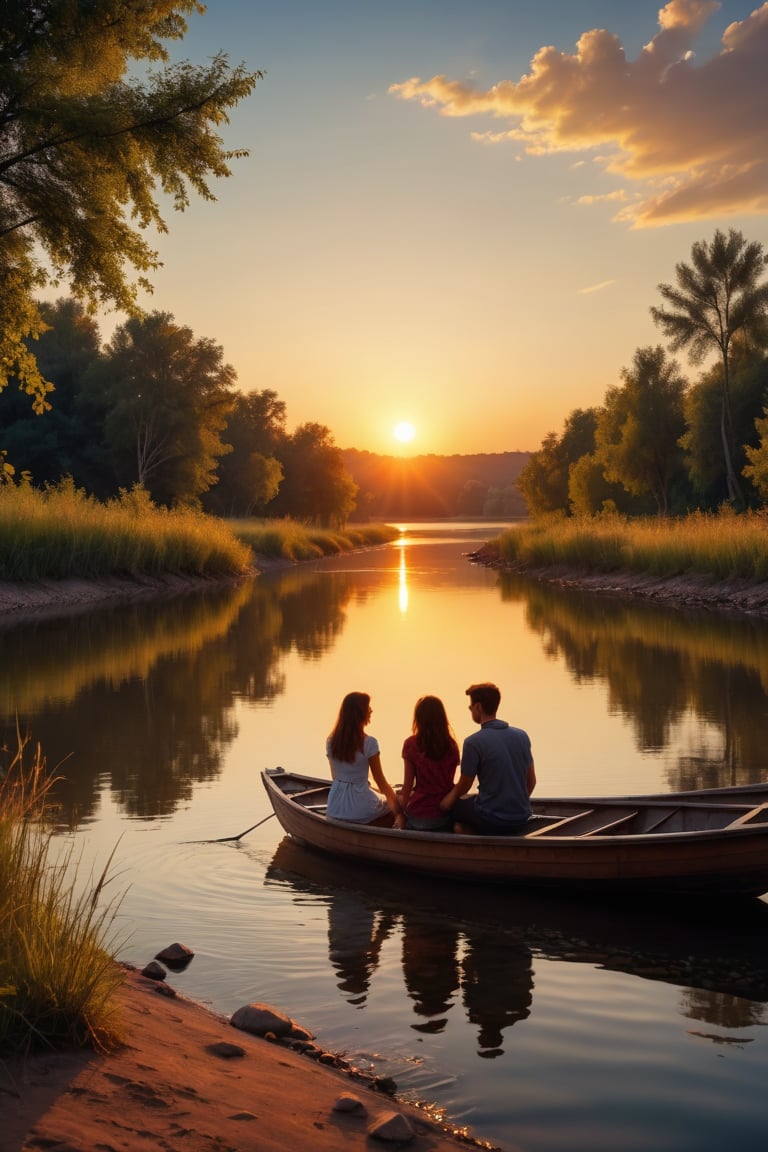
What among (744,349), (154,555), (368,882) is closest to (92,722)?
(368,882)

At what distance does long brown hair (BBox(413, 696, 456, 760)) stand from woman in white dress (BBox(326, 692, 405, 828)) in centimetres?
39

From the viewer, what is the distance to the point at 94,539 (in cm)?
3588

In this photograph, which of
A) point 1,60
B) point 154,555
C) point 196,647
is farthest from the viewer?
point 154,555

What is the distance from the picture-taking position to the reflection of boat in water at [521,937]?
632 centimetres

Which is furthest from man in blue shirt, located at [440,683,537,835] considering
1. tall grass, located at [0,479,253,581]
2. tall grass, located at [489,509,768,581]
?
tall grass, located at [0,479,253,581]

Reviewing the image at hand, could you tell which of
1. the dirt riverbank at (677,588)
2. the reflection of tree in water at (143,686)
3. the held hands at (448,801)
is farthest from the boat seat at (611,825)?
the dirt riverbank at (677,588)

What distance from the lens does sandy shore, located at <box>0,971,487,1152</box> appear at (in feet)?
12.7

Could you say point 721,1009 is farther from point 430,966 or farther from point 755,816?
point 755,816

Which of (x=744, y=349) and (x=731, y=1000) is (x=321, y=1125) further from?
(x=744, y=349)

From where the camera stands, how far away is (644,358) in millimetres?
68938

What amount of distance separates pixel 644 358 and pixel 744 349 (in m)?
12.9

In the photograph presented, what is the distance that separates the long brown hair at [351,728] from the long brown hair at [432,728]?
44cm

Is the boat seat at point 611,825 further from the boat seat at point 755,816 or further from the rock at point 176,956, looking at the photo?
the rock at point 176,956

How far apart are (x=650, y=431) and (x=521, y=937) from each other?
206 ft
